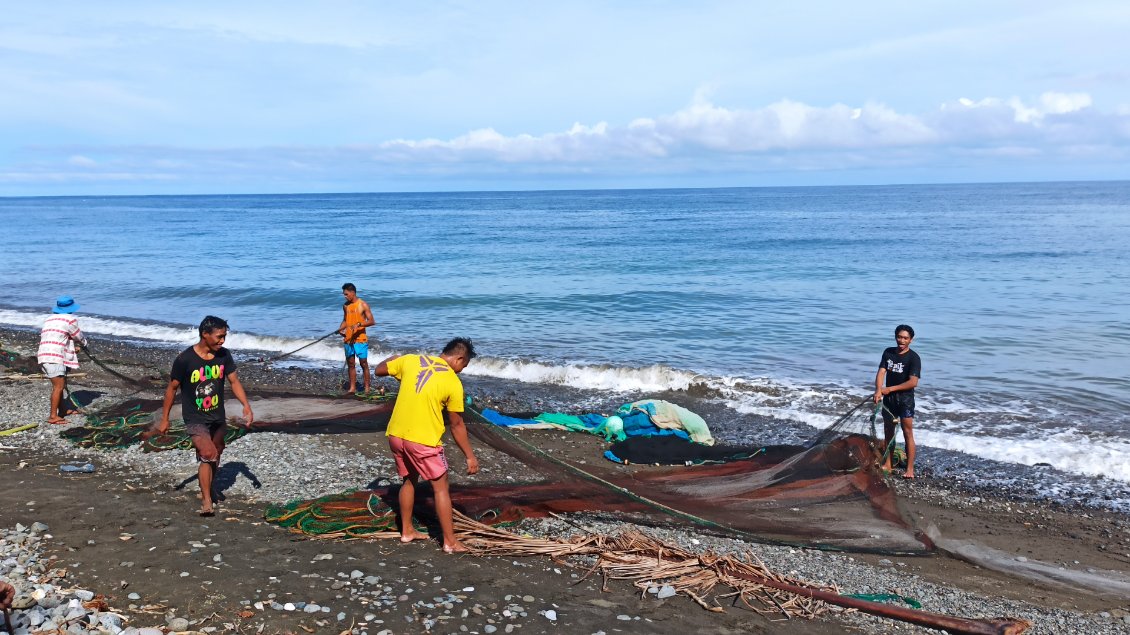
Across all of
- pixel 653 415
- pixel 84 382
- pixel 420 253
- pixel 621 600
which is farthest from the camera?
pixel 420 253

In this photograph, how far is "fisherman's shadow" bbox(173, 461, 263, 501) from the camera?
22.9 feet

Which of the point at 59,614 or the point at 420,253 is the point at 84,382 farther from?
the point at 420,253

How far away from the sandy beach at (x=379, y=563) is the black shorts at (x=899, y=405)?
2.56 feet

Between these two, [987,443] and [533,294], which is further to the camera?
[533,294]

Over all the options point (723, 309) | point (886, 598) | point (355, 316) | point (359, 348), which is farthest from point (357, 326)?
point (723, 309)

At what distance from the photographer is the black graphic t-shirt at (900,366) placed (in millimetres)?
8375

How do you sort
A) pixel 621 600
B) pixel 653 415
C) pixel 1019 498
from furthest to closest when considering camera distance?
pixel 653 415 → pixel 1019 498 → pixel 621 600

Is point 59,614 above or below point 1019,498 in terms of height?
above

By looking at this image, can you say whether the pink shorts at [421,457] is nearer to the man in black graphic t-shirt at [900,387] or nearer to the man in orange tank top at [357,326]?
the man in black graphic t-shirt at [900,387]

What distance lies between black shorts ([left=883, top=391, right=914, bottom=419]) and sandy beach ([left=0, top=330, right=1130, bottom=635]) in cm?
78

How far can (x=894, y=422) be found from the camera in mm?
8625

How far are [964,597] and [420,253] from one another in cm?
3508

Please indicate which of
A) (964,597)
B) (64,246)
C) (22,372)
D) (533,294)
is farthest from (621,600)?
(64,246)

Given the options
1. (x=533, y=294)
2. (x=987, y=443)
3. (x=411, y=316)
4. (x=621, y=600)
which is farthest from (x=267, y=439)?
(x=533, y=294)
